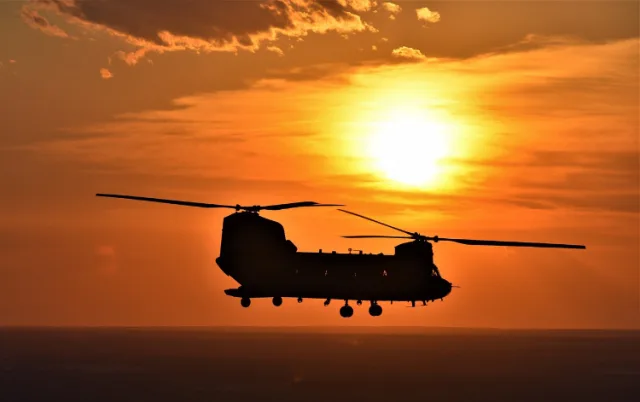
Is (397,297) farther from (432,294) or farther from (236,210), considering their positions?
(236,210)

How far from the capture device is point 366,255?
71688mm

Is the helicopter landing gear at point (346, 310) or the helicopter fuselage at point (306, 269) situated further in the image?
the helicopter fuselage at point (306, 269)

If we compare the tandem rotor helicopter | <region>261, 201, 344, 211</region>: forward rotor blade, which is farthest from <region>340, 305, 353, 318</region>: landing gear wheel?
<region>261, 201, 344, 211</region>: forward rotor blade

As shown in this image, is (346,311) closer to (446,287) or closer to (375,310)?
(375,310)

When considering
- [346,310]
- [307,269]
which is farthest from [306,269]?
[346,310]

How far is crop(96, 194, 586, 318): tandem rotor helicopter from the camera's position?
68.5m

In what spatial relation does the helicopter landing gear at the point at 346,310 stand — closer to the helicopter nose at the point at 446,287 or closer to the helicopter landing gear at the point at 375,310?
the helicopter landing gear at the point at 375,310

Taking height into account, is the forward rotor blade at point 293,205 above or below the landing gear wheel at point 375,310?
above

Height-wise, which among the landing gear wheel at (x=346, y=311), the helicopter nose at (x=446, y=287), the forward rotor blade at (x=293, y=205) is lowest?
the landing gear wheel at (x=346, y=311)

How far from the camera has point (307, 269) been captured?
69500 mm

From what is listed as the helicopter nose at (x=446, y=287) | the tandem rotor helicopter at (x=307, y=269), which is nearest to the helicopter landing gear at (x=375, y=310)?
the tandem rotor helicopter at (x=307, y=269)

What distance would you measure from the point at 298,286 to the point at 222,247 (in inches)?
251

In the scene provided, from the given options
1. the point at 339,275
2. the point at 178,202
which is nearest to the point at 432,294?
the point at 339,275

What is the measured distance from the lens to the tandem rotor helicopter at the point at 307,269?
225 feet
